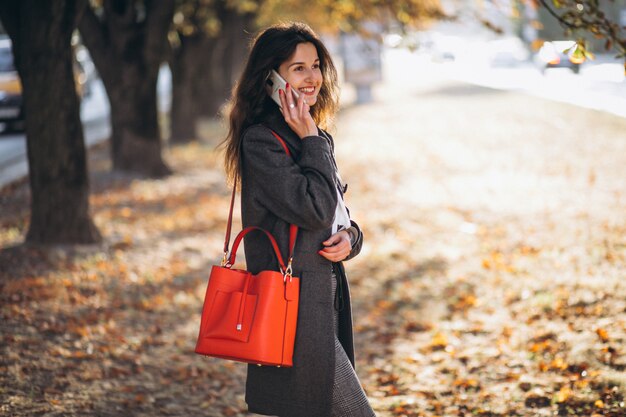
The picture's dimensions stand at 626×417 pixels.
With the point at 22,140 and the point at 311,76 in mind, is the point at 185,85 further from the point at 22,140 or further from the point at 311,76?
the point at 311,76

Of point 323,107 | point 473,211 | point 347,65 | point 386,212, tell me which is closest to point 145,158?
point 386,212

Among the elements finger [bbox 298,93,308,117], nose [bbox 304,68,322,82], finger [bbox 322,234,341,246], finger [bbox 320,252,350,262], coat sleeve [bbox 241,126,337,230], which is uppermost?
nose [bbox 304,68,322,82]

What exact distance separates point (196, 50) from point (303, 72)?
15.3 meters

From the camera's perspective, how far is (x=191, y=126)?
18.9m

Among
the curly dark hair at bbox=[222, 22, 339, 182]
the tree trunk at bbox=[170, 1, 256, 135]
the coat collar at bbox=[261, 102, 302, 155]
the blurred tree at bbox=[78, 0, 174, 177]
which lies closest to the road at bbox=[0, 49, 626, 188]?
the blurred tree at bbox=[78, 0, 174, 177]

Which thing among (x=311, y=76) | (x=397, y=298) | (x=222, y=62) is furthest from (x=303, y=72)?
(x=222, y=62)

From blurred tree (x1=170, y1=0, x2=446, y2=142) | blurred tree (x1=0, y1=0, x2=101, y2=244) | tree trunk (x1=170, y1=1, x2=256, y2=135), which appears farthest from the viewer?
tree trunk (x1=170, y1=1, x2=256, y2=135)

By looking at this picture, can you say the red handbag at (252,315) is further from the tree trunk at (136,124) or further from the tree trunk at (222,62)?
the tree trunk at (222,62)

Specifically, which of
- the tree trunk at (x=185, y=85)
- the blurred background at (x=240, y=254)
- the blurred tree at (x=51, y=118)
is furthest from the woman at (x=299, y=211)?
the tree trunk at (x=185, y=85)

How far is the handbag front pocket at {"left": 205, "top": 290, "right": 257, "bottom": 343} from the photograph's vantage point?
301 centimetres

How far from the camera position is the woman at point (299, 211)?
3090 mm

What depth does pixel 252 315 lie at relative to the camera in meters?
3.01

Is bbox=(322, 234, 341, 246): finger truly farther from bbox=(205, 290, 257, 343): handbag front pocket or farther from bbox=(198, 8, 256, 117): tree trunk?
bbox=(198, 8, 256, 117): tree trunk

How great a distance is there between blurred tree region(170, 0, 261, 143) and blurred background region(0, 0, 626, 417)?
85mm
